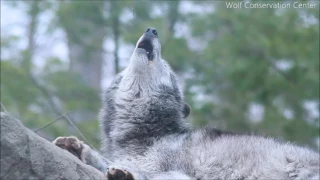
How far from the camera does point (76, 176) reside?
502 cm

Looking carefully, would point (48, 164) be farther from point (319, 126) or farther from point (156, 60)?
point (319, 126)

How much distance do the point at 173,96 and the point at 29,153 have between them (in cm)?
267

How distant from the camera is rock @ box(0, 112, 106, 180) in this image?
443 cm

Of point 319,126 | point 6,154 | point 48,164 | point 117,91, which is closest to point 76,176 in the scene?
point 48,164

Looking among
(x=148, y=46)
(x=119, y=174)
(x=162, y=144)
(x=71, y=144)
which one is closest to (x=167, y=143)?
(x=162, y=144)

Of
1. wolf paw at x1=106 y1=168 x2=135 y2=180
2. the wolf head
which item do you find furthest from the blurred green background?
wolf paw at x1=106 y1=168 x2=135 y2=180

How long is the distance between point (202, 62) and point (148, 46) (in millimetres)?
7068

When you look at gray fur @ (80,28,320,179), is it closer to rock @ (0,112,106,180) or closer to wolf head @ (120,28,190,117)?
wolf head @ (120,28,190,117)

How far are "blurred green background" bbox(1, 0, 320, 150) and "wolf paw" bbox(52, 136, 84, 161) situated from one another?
20.5 feet

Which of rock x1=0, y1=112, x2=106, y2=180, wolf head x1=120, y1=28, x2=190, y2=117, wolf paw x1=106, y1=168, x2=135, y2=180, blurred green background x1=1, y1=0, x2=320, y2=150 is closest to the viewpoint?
rock x1=0, y1=112, x2=106, y2=180

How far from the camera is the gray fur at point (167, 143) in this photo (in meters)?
5.50

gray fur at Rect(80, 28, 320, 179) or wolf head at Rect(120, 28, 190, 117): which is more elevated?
wolf head at Rect(120, 28, 190, 117)

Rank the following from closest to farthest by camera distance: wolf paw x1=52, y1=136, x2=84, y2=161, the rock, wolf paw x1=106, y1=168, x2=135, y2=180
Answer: the rock → wolf paw x1=106, y1=168, x2=135, y2=180 → wolf paw x1=52, y1=136, x2=84, y2=161

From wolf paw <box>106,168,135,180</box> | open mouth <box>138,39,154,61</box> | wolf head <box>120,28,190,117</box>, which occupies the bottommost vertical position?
wolf paw <box>106,168,135,180</box>
